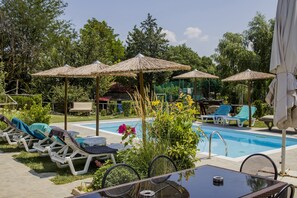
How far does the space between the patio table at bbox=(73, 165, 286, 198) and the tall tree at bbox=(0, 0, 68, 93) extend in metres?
21.1

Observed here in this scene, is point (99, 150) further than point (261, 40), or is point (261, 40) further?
point (261, 40)

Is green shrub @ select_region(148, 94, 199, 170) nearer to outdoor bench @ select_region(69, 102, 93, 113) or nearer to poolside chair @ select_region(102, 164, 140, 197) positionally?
poolside chair @ select_region(102, 164, 140, 197)

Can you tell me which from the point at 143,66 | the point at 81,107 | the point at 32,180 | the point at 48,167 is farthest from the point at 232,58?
the point at 32,180

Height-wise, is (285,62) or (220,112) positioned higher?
(285,62)

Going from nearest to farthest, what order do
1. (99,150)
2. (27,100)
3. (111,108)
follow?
(99,150), (27,100), (111,108)

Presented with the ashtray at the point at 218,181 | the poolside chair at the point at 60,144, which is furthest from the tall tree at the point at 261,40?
the ashtray at the point at 218,181

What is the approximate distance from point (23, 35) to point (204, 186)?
24.3 metres

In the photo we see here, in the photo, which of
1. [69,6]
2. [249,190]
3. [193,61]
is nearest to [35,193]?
[249,190]

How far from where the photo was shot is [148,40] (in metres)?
30.8

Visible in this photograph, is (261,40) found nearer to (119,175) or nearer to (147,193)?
(119,175)

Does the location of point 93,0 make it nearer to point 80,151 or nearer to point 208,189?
point 80,151

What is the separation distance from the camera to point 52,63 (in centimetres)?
2028

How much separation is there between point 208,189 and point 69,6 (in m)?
26.9

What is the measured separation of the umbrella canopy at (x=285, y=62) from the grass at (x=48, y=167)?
3.50 m
